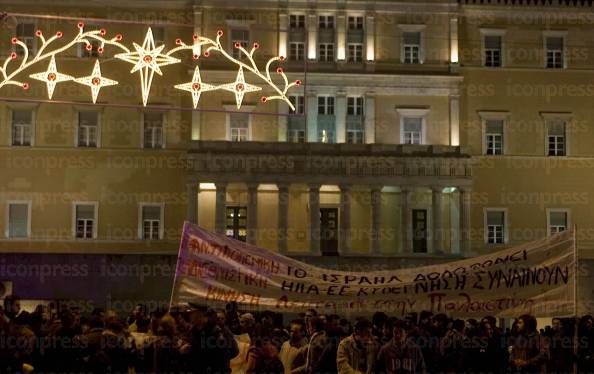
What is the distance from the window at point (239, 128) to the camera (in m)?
49.2

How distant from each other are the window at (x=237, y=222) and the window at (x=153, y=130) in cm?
478

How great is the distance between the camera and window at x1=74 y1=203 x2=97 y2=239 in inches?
1908

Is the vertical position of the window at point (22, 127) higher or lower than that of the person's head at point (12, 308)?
higher

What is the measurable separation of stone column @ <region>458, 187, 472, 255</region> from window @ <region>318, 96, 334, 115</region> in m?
7.39

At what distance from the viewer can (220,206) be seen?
47.7 m

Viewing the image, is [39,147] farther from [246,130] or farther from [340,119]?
[340,119]

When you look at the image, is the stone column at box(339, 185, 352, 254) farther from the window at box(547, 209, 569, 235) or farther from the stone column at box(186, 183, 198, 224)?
the window at box(547, 209, 569, 235)

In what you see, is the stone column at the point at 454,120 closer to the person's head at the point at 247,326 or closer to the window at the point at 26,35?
the window at the point at 26,35

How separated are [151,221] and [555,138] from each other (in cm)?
2070

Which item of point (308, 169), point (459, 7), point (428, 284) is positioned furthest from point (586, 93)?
point (428, 284)

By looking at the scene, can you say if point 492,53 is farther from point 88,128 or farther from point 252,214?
point 88,128

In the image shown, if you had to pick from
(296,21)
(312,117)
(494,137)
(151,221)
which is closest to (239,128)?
(312,117)

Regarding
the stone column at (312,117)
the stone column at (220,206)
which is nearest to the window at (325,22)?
the stone column at (312,117)

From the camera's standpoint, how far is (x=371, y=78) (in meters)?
49.9
